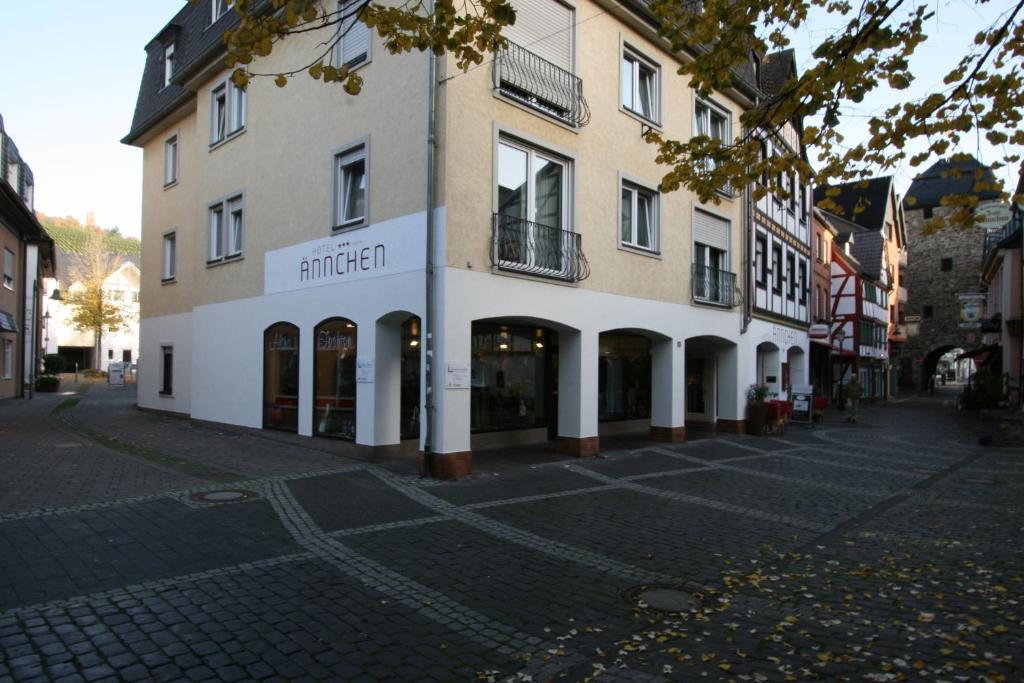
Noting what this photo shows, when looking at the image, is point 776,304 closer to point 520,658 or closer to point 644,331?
point 644,331

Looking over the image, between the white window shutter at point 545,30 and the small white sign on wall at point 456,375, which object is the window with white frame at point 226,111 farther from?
the small white sign on wall at point 456,375

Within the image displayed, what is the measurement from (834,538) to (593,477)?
4.12 m

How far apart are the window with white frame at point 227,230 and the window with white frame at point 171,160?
4.34 metres

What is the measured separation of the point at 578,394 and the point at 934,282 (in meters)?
54.6

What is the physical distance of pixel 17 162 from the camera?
92.5 feet

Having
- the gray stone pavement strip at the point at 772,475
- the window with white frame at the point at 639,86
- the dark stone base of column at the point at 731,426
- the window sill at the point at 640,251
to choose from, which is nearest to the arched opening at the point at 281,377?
the window sill at the point at 640,251

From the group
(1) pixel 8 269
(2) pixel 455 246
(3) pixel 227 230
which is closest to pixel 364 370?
(2) pixel 455 246

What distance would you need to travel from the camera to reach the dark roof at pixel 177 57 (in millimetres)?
16469

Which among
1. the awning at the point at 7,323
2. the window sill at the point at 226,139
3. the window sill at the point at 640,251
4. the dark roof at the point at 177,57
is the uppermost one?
the dark roof at the point at 177,57

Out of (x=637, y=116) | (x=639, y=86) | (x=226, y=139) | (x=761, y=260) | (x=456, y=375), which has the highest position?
(x=639, y=86)

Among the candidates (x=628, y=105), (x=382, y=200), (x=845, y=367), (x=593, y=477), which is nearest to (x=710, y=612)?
(x=593, y=477)

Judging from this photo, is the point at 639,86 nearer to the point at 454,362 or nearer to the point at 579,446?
the point at 579,446

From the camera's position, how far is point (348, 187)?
1268 centimetres

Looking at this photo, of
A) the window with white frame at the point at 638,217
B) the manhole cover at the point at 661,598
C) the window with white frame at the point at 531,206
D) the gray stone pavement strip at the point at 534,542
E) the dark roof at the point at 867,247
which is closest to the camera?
the manhole cover at the point at 661,598
